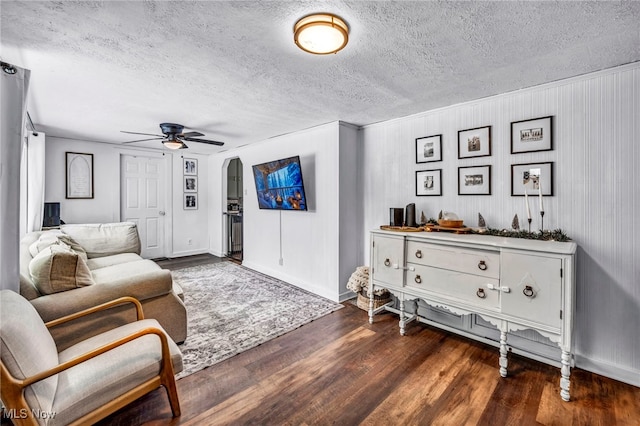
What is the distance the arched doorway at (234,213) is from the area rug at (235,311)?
1474 mm

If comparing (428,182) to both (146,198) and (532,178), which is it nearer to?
(532,178)

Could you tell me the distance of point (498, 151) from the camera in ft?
8.87

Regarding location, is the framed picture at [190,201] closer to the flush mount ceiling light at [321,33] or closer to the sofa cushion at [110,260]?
the sofa cushion at [110,260]

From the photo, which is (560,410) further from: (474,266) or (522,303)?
(474,266)

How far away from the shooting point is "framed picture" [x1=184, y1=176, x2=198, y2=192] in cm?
631

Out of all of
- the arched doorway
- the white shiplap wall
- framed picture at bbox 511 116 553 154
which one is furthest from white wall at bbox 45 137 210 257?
framed picture at bbox 511 116 553 154

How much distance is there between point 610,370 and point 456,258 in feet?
4.38

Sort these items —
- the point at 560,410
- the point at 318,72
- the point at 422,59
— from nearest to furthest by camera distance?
the point at 560,410
the point at 422,59
the point at 318,72

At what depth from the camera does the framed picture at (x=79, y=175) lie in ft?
16.0

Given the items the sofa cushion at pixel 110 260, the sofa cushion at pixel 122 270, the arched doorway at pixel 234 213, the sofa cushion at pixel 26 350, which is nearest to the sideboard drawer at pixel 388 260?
the sofa cushion at pixel 122 270

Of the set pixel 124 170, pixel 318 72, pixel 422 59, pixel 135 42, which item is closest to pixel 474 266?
pixel 422 59

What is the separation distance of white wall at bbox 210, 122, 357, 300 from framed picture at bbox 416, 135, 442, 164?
896 mm

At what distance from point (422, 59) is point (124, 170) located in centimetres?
568

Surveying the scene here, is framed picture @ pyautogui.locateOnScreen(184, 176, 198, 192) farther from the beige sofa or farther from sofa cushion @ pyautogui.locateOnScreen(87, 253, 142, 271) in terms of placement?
the beige sofa
